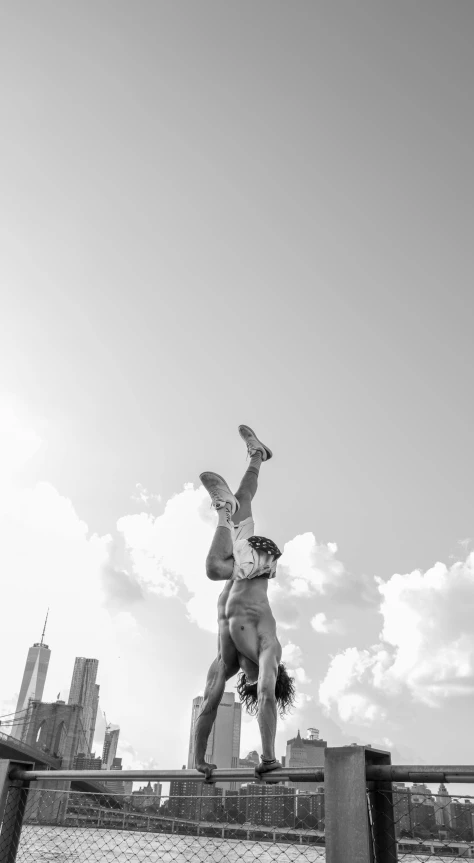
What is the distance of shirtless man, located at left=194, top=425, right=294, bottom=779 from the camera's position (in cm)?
439

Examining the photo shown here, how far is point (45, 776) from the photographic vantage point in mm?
4121

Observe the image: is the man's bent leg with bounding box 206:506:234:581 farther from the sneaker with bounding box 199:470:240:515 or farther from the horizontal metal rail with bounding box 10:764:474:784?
the horizontal metal rail with bounding box 10:764:474:784

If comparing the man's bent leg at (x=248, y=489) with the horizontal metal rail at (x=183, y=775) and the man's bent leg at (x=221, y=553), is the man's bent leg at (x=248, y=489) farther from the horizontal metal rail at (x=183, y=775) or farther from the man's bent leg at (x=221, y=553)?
the horizontal metal rail at (x=183, y=775)

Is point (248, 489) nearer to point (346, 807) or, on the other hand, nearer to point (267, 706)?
point (267, 706)

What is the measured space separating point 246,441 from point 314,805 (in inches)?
127

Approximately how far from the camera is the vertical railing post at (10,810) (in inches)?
168

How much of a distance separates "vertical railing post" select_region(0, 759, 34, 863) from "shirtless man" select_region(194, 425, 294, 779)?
135cm

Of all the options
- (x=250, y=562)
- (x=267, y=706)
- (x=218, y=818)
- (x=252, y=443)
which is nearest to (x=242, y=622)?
(x=250, y=562)

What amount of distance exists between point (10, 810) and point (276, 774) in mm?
2226

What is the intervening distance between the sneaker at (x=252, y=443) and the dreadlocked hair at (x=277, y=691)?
208 centimetres

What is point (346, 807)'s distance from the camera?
283cm

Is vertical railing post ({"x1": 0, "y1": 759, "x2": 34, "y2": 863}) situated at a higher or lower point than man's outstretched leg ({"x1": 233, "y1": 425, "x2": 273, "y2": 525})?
lower

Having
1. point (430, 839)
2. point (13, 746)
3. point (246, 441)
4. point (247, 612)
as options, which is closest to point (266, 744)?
point (247, 612)

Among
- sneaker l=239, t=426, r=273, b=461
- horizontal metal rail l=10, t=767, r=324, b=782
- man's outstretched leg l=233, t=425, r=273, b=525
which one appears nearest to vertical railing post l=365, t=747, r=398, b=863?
horizontal metal rail l=10, t=767, r=324, b=782
